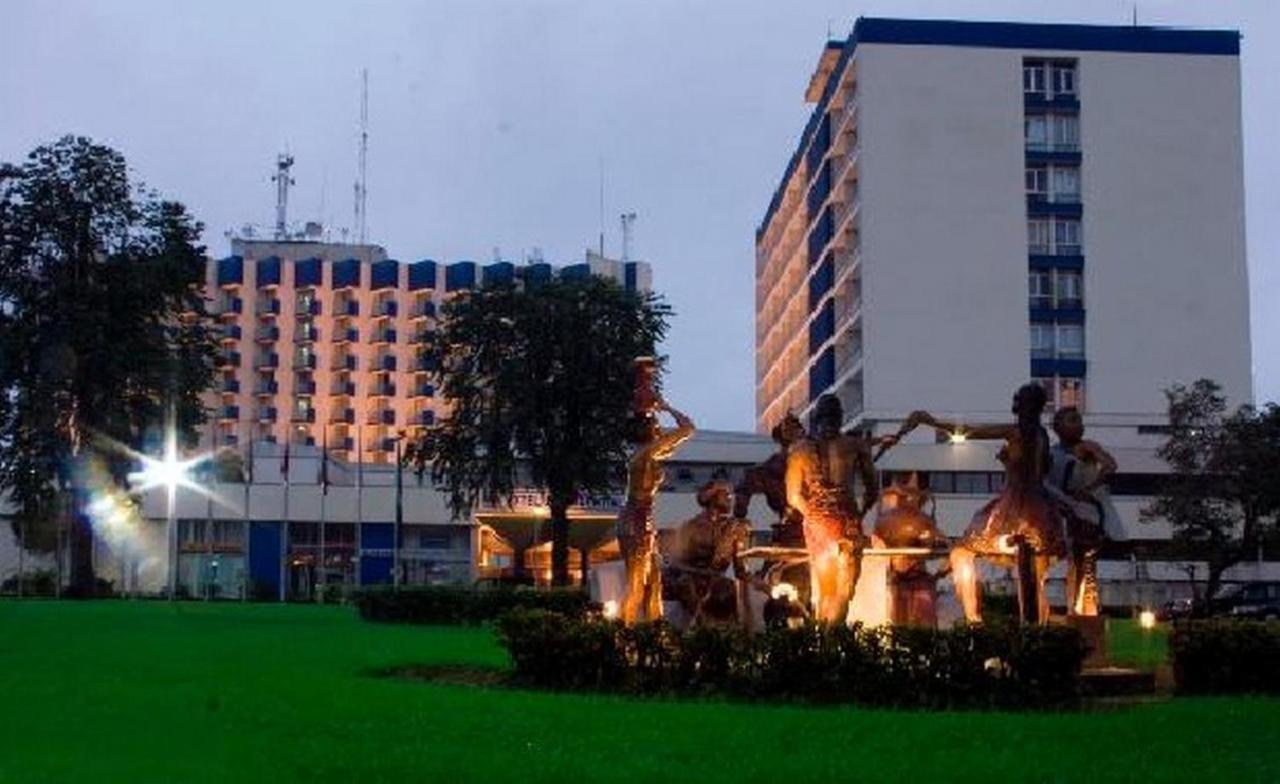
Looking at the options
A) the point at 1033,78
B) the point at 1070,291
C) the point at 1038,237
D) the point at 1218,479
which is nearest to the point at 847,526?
the point at 1218,479

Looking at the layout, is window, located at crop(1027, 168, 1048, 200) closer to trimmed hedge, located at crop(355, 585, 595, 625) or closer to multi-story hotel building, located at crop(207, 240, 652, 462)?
trimmed hedge, located at crop(355, 585, 595, 625)

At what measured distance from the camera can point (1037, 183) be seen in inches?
3086

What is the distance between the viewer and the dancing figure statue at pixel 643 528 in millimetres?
18672

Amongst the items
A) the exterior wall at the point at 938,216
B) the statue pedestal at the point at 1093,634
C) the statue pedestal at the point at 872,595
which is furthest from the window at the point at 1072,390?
the statue pedestal at the point at 1093,634

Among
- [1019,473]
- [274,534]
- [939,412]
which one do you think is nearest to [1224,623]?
[1019,473]

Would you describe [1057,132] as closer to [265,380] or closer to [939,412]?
[939,412]

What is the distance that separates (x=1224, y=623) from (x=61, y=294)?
42.2 metres

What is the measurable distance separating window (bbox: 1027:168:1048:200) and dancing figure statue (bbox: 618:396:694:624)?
62.5m

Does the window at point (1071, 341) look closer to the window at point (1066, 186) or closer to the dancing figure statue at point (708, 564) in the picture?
the window at point (1066, 186)

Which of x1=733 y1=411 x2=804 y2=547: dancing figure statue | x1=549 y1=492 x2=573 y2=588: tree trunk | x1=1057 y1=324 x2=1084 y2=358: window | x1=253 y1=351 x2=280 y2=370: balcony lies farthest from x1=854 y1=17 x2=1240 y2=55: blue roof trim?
x1=253 y1=351 x2=280 y2=370: balcony

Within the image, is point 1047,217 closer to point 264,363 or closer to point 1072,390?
point 1072,390

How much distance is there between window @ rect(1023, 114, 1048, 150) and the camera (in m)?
78.4

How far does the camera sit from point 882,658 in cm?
1514

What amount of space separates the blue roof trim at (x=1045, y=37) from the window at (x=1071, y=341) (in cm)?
1286
